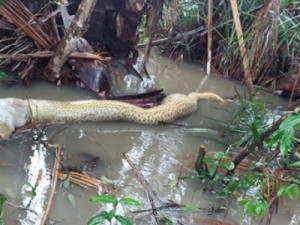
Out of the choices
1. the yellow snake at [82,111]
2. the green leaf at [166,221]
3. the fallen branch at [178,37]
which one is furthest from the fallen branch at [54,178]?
Answer: the fallen branch at [178,37]

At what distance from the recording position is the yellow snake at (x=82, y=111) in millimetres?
3582

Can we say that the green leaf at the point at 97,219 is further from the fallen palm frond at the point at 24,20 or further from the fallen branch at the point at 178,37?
the fallen branch at the point at 178,37

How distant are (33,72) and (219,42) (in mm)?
2717

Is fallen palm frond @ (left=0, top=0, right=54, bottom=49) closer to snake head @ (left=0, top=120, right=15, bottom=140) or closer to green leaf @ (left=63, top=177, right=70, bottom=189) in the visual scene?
snake head @ (left=0, top=120, right=15, bottom=140)

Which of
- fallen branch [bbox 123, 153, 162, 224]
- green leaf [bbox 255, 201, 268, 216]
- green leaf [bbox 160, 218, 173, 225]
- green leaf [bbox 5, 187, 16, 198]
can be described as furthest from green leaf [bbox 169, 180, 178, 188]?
green leaf [bbox 5, 187, 16, 198]

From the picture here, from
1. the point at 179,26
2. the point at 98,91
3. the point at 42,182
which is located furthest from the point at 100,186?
the point at 179,26

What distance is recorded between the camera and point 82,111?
3.98m

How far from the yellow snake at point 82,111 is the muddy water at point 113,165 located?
71 mm

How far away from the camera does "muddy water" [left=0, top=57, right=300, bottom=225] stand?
2719 millimetres

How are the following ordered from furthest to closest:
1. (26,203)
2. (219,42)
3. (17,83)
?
(219,42) < (17,83) < (26,203)

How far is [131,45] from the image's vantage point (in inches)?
217

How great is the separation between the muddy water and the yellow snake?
0.07 m

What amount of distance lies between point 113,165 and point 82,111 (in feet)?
2.72

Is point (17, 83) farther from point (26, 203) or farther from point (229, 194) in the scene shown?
point (229, 194)
